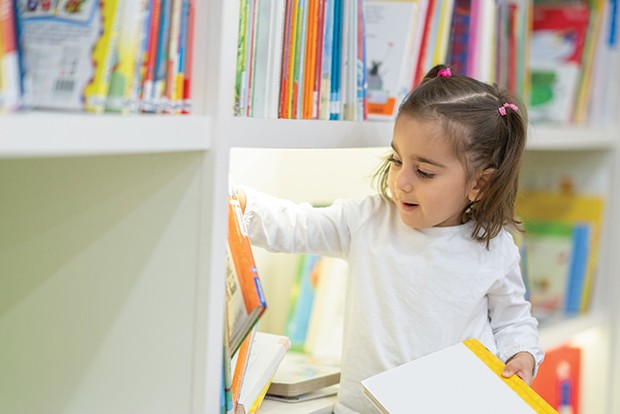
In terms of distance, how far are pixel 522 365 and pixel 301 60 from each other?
1.59 ft

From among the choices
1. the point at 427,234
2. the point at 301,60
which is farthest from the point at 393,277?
the point at 301,60

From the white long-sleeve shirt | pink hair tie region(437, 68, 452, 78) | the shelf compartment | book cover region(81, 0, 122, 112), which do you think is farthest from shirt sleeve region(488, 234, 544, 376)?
book cover region(81, 0, 122, 112)

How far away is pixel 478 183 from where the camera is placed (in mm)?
1194

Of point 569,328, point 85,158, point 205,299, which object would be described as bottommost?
point 569,328

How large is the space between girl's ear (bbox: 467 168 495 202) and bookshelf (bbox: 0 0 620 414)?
0.25 metres

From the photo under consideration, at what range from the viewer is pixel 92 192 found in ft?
3.26

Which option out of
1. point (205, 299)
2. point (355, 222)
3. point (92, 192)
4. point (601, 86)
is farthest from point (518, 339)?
point (601, 86)

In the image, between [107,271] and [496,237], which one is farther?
[496,237]

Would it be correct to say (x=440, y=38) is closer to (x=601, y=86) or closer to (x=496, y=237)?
(x=496, y=237)

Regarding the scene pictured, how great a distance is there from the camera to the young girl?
3.76 ft

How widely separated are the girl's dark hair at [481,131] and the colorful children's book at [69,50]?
17.7 inches

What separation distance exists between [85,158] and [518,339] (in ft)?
2.05

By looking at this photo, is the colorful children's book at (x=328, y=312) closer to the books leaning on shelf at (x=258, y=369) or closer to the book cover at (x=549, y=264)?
the books leaning on shelf at (x=258, y=369)

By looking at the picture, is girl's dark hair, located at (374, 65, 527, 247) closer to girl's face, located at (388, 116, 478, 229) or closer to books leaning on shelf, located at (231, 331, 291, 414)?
girl's face, located at (388, 116, 478, 229)
